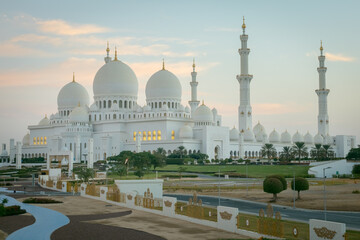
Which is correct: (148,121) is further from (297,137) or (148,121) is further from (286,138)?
(297,137)

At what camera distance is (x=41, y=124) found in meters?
115

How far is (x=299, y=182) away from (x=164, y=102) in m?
61.9

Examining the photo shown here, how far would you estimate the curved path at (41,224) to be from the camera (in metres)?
17.8

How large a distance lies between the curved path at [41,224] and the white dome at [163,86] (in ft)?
222

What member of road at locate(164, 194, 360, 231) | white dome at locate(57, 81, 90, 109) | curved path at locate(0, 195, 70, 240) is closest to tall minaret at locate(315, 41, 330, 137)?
white dome at locate(57, 81, 90, 109)

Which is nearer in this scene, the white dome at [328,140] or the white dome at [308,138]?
the white dome at [328,140]

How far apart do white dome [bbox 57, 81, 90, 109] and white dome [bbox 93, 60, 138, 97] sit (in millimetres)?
9803

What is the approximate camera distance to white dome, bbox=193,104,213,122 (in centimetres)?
9062

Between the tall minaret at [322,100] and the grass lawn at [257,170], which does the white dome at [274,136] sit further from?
the grass lawn at [257,170]

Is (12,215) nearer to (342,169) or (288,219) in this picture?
(288,219)

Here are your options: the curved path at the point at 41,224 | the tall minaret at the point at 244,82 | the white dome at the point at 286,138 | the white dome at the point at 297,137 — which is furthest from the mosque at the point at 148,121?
the curved path at the point at 41,224

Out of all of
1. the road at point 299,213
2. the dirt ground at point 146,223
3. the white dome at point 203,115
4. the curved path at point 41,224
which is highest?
the white dome at point 203,115

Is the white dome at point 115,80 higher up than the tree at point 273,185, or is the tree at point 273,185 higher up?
the white dome at point 115,80

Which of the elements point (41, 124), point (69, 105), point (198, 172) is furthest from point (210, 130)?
point (41, 124)
